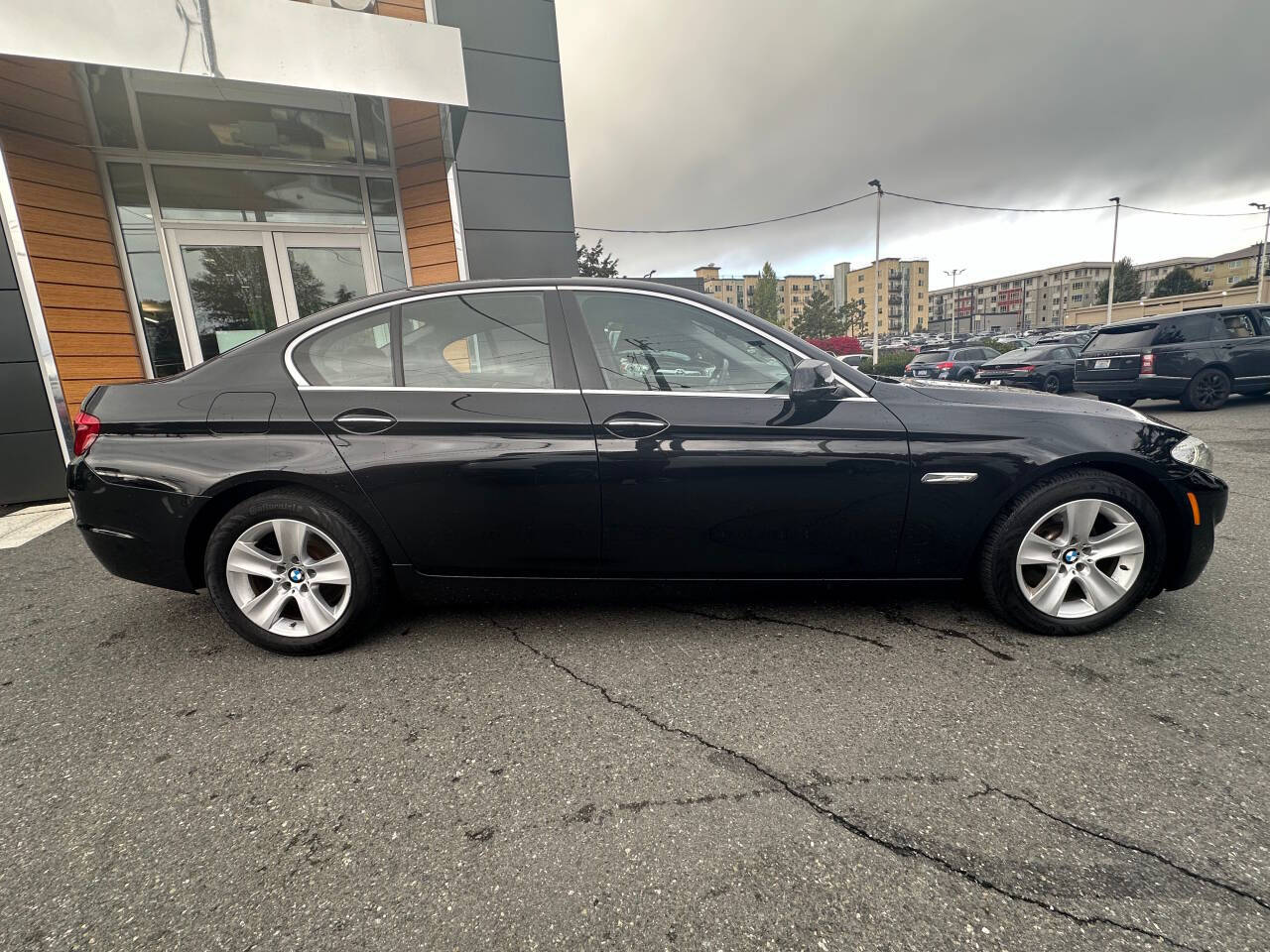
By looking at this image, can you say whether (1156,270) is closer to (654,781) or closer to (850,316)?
(850,316)

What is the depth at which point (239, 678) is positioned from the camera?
2334mm

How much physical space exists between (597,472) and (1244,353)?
11578 millimetres

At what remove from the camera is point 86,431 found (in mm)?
2451

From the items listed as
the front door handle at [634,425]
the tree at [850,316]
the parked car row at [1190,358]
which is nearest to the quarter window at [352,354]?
the front door handle at [634,425]

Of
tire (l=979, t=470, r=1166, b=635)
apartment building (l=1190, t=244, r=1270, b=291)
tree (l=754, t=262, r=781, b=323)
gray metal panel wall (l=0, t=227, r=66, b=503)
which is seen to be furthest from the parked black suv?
apartment building (l=1190, t=244, r=1270, b=291)

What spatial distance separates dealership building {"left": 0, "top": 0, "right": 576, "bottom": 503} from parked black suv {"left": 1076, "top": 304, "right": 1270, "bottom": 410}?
8.77 meters

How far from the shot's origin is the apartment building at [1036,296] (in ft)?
307

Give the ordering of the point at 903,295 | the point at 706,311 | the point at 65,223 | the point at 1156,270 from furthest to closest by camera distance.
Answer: the point at 903,295 < the point at 1156,270 < the point at 65,223 < the point at 706,311

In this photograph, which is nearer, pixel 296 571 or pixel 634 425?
pixel 634 425

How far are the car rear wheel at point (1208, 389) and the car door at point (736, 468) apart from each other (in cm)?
990

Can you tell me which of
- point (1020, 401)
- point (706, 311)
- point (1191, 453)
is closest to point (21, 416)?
point (706, 311)

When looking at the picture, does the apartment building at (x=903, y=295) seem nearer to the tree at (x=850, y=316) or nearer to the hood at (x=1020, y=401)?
the tree at (x=850, y=316)

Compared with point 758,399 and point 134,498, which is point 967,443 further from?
point 134,498

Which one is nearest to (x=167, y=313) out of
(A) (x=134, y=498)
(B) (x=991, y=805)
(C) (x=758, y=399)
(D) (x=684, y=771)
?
(A) (x=134, y=498)
